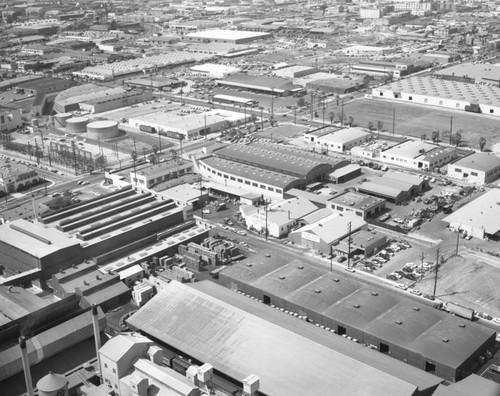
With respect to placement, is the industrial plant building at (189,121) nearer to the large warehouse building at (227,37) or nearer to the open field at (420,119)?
the open field at (420,119)

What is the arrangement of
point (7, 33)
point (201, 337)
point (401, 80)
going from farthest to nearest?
point (7, 33) < point (401, 80) < point (201, 337)

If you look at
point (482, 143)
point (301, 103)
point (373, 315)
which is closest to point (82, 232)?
point (373, 315)

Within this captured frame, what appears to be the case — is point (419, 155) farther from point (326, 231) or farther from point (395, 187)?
point (326, 231)

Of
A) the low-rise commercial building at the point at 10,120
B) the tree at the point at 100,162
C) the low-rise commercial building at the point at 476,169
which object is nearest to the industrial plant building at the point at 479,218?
the low-rise commercial building at the point at 476,169

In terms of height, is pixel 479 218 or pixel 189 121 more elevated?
pixel 189 121

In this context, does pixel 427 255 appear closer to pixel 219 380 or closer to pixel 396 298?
pixel 396 298

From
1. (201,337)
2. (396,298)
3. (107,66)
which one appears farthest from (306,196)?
(107,66)
